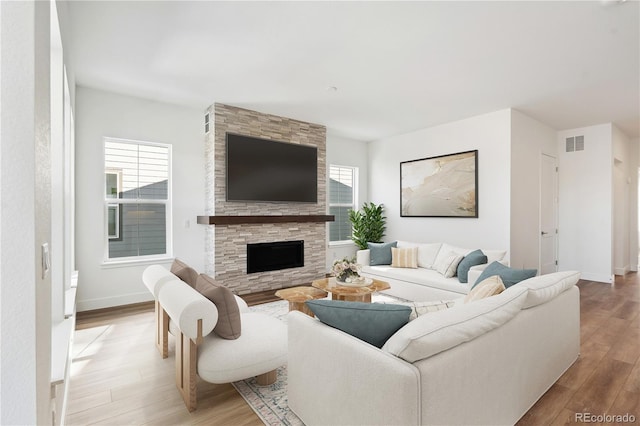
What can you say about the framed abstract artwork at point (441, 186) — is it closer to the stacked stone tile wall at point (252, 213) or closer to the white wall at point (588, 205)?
the stacked stone tile wall at point (252, 213)

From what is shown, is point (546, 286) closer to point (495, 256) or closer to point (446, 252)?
point (495, 256)

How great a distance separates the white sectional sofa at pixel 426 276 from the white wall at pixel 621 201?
11.7 feet

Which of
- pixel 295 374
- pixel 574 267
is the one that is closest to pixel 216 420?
pixel 295 374

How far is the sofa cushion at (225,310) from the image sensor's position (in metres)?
1.97

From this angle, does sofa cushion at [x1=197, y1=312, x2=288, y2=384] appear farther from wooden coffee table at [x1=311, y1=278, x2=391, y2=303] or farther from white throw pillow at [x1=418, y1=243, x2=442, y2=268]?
white throw pillow at [x1=418, y1=243, x2=442, y2=268]

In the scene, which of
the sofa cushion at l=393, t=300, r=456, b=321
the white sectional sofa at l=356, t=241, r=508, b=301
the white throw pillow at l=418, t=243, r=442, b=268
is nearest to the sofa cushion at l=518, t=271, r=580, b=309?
the sofa cushion at l=393, t=300, r=456, b=321

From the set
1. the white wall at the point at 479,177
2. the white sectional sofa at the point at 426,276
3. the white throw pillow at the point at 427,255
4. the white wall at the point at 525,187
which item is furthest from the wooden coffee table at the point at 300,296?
the white wall at the point at 525,187

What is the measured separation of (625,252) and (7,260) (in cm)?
861

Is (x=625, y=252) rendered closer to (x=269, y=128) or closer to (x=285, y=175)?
(x=285, y=175)

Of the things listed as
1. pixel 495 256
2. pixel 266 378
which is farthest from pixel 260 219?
pixel 495 256

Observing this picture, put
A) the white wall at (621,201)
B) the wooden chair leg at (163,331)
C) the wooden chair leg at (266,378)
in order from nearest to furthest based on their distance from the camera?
the wooden chair leg at (266,378) → the wooden chair leg at (163,331) → the white wall at (621,201)

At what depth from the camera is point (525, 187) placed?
4926mm

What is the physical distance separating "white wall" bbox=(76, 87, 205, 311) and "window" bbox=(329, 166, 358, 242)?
266cm

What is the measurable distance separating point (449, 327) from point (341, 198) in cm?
534
